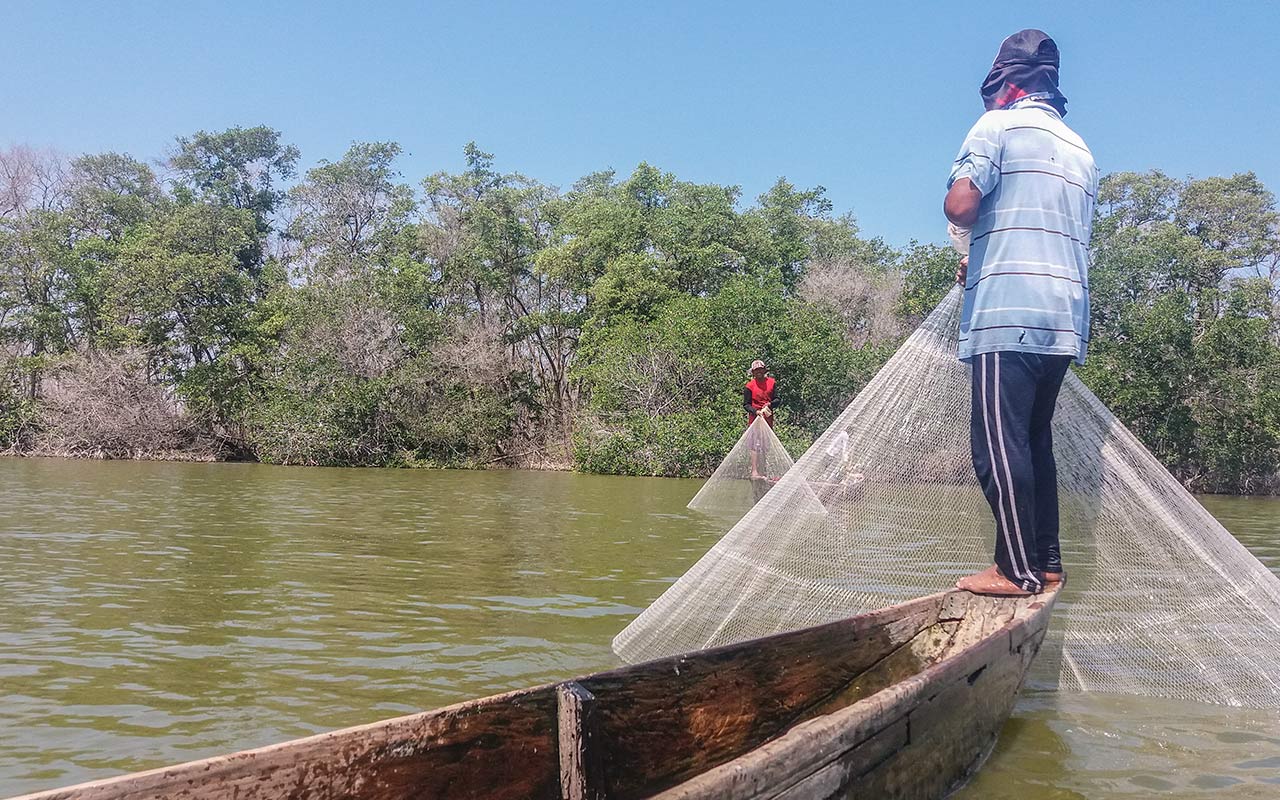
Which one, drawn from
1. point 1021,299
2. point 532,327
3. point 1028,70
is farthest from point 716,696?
point 532,327

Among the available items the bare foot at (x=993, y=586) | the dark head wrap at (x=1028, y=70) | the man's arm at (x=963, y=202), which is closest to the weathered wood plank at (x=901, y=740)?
the bare foot at (x=993, y=586)

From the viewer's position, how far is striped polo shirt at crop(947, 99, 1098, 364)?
132 inches

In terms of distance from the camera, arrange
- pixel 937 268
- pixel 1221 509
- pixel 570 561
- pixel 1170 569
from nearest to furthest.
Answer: pixel 1170 569 → pixel 570 561 → pixel 1221 509 → pixel 937 268

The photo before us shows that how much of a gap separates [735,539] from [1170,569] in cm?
176

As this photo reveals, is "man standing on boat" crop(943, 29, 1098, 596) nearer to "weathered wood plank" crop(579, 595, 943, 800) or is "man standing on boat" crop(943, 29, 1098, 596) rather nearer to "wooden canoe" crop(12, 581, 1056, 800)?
"wooden canoe" crop(12, 581, 1056, 800)

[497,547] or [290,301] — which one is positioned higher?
[290,301]

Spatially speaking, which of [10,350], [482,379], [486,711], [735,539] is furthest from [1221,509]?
[10,350]

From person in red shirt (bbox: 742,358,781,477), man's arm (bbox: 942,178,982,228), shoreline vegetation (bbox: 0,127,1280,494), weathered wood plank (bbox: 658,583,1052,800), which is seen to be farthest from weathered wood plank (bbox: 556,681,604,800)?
shoreline vegetation (bbox: 0,127,1280,494)

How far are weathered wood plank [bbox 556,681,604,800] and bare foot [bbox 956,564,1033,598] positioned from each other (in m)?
1.94

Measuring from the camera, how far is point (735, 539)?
12.6ft

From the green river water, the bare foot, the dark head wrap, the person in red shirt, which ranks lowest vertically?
the green river water

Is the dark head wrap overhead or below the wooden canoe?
overhead

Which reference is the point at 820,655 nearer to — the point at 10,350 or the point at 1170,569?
the point at 1170,569

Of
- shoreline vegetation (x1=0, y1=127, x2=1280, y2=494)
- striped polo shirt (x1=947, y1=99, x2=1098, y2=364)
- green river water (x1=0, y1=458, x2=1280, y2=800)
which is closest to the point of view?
green river water (x1=0, y1=458, x2=1280, y2=800)
